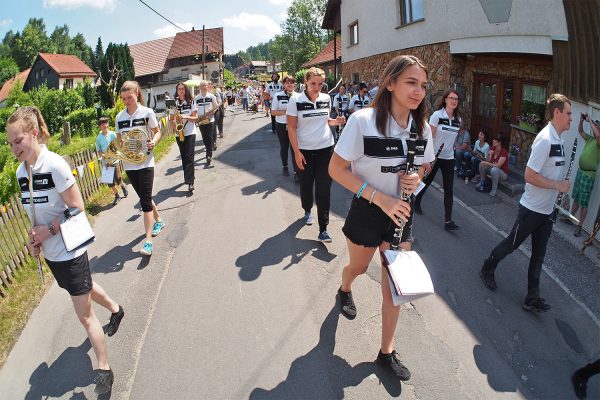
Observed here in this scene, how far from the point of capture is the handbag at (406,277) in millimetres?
2508

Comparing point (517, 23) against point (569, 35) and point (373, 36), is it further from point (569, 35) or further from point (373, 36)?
A: point (373, 36)

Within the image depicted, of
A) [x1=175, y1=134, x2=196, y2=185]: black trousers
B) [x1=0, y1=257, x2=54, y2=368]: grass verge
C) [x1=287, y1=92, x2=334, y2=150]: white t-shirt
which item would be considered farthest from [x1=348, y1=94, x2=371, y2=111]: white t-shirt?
[x1=0, y1=257, x2=54, y2=368]: grass verge

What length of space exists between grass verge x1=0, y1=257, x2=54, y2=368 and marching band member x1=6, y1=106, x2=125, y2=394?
1.21 meters

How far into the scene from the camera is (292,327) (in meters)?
3.60

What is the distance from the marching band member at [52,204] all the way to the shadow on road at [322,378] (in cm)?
136

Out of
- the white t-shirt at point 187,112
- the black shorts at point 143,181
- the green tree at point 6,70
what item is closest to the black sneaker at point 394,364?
the black shorts at point 143,181

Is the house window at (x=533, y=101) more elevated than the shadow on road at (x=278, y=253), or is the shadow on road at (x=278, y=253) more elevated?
the house window at (x=533, y=101)

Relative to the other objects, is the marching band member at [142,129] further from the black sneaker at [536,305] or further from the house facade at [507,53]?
the house facade at [507,53]

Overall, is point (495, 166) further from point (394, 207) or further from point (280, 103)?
point (394, 207)

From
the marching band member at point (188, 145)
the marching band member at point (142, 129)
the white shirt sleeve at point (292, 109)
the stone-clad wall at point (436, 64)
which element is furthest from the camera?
the stone-clad wall at point (436, 64)

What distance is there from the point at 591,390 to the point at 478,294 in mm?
1300

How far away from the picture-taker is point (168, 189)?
321 inches

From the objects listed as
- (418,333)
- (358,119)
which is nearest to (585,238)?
(418,333)

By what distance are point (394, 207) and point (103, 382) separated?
2.53 m
